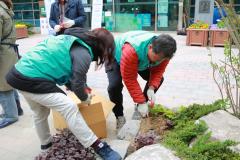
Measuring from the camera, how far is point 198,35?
355 inches

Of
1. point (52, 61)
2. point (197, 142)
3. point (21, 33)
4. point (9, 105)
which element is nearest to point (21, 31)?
point (21, 33)

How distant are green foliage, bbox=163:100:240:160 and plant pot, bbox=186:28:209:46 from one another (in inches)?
244

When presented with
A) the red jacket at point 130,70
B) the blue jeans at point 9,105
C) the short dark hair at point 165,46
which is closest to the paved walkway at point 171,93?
the blue jeans at point 9,105

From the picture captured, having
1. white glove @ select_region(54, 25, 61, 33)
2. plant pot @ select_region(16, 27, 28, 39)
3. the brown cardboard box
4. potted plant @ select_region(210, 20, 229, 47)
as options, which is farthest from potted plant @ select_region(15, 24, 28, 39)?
the brown cardboard box

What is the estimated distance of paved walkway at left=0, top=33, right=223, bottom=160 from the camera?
129 inches

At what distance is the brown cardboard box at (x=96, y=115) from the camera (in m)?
3.01


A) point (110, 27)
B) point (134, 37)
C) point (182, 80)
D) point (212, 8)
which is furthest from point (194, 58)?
point (110, 27)

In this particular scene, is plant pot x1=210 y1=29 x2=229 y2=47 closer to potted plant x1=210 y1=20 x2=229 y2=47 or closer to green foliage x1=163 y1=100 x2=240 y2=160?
potted plant x1=210 y1=20 x2=229 y2=47

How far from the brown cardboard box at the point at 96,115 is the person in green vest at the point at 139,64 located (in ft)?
0.44

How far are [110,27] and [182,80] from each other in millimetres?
8260

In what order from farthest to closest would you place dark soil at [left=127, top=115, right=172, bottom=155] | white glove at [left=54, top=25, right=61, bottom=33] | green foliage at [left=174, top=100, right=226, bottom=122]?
white glove at [left=54, top=25, right=61, bottom=33], green foliage at [left=174, top=100, right=226, bottom=122], dark soil at [left=127, top=115, right=172, bottom=155]

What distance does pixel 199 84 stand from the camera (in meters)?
5.40

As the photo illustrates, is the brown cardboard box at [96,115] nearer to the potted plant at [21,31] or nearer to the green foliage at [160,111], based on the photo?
the green foliage at [160,111]

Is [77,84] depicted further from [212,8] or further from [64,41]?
[212,8]
